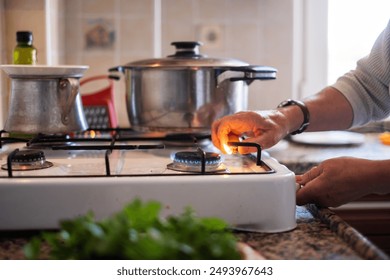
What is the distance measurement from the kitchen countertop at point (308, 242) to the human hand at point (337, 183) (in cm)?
5

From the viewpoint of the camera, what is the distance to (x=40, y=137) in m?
1.09

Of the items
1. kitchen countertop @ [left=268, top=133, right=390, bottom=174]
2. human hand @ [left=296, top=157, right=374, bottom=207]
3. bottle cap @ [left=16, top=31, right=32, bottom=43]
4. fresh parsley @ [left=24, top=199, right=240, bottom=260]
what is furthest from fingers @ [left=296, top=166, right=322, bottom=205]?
bottle cap @ [left=16, top=31, right=32, bottom=43]

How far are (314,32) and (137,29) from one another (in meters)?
0.66

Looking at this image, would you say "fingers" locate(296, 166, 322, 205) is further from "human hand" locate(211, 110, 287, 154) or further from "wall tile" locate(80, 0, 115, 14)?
"wall tile" locate(80, 0, 115, 14)

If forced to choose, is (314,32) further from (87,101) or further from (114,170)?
(114,170)

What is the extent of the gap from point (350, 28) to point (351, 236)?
1.56 m

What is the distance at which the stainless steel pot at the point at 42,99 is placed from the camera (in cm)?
108

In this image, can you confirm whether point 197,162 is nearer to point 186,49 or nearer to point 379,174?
point 379,174

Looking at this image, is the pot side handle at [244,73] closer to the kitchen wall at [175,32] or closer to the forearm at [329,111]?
the forearm at [329,111]

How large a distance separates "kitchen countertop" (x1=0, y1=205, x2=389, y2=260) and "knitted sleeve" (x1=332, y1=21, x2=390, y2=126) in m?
0.48

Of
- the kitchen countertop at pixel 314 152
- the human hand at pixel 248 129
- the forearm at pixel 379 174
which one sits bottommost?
the kitchen countertop at pixel 314 152

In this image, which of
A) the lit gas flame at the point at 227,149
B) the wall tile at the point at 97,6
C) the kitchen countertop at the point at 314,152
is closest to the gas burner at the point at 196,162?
the lit gas flame at the point at 227,149

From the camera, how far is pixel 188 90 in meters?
1.19

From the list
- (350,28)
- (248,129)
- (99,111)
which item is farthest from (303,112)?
(350,28)
